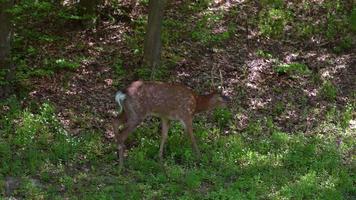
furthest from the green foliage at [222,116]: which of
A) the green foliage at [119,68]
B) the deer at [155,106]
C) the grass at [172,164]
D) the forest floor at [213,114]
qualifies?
the green foliage at [119,68]

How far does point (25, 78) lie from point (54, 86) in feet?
1.98

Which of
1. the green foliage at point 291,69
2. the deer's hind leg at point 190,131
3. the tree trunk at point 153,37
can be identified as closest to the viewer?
the deer's hind leg at point 190,131

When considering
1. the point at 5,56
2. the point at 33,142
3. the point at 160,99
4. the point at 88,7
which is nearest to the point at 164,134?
the point at 160,99

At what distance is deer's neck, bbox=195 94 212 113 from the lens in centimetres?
1024

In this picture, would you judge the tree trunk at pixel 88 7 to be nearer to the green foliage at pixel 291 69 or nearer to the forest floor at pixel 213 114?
the forest floor at pixel 213 114

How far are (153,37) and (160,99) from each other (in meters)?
3.03

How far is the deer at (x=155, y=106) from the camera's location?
9477 mm

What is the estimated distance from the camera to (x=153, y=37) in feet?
40.8

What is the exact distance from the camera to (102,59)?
12875 mm

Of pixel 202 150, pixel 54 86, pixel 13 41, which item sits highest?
pixel 13 41

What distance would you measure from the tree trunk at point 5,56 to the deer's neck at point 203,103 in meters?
3.70

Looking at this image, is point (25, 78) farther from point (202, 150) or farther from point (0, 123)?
point (202, 150)

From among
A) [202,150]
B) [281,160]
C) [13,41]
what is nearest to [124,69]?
[13,41]

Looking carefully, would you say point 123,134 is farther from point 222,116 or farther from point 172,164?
point 222,116
